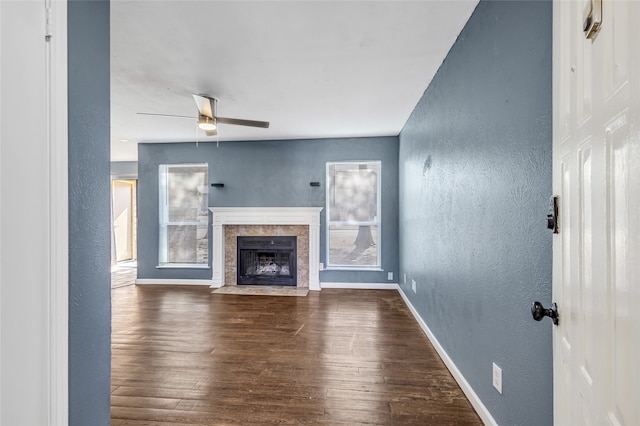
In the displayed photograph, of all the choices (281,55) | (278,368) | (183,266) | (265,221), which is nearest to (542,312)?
(278,368)

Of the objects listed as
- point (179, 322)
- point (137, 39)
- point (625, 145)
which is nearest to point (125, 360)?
point (179, 322)

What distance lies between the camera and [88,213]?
3.38 ft

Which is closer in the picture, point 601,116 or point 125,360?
point 601,116

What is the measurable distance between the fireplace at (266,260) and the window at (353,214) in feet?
2.38

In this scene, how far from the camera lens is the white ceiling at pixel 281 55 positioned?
197cm

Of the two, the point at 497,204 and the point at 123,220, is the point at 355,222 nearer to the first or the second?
the point at 497,204

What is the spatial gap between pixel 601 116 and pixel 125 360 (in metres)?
3.48

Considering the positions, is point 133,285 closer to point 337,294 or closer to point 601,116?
point 337,294

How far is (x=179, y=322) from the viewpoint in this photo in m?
3.64
